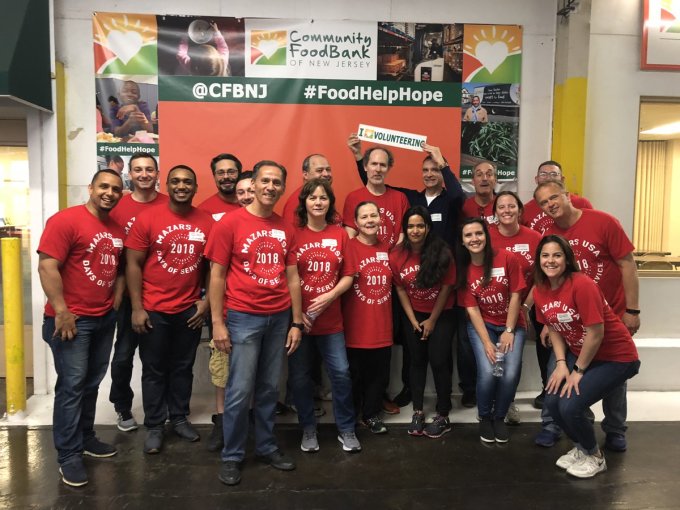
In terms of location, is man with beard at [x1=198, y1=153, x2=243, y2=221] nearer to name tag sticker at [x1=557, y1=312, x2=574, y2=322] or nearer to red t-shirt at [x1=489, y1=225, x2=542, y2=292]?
red t-shirt at [x1=489, y1=225, x2=542, y2=292]

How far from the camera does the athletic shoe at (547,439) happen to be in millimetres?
3453

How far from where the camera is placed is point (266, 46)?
4.63 m

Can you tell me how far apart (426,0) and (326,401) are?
388 cm

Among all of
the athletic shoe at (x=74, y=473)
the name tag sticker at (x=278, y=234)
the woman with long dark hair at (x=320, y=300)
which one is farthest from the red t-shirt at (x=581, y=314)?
the athletic shoe at (x=74, y=473)

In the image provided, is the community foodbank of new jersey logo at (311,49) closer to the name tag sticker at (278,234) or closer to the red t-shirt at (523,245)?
the red t-shirt at (523,245)

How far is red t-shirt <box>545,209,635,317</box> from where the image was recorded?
3.42 metres

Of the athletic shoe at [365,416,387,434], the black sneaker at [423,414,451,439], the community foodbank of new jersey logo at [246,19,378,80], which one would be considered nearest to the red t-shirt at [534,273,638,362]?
the black sneaker at [423,414,451,439]

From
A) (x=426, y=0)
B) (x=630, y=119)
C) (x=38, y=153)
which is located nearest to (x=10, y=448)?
(x=38, y=153)

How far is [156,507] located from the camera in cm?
270

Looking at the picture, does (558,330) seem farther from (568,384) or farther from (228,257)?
(228,257)

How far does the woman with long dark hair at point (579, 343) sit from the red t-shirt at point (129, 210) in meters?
2.62

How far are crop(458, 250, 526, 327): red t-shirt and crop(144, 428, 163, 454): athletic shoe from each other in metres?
2.32

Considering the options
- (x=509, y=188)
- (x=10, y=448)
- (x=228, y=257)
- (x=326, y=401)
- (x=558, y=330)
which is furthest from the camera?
(x=509, y=188)

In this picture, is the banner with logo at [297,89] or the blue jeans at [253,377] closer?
the blue jeans at [253,377]
